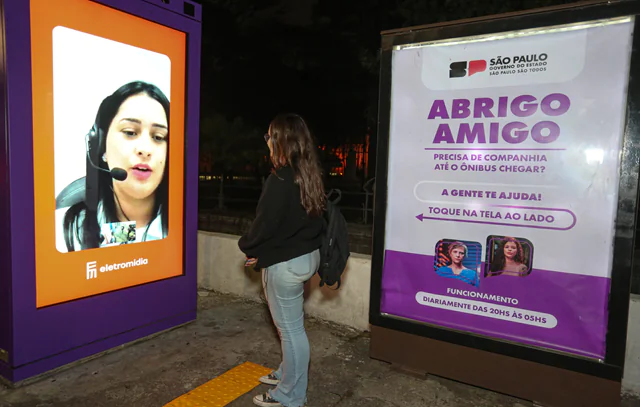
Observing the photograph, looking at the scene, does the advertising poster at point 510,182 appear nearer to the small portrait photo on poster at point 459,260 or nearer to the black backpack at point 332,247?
the small portrait photo on poster at point 459,260

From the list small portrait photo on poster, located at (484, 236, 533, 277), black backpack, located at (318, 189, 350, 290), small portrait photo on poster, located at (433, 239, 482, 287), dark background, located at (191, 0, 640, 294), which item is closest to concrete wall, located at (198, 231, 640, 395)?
small portrait photo on poster, located at (484, 236, 533, 277)

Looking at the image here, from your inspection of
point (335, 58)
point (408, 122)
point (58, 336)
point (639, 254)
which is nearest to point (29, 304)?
point (58, 336)

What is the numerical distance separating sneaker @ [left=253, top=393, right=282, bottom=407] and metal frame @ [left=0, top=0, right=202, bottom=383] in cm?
161

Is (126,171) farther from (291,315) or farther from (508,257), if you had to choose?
(508,257)

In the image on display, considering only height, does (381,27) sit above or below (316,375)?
above

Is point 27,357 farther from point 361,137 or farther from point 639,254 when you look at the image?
point 361,137

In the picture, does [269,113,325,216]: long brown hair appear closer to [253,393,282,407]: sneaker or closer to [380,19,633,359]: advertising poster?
[380,19,633,359]: advertising poster

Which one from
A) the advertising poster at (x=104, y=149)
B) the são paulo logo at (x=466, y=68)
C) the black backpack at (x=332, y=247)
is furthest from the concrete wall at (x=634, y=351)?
the advertising poster at (x=104, y=149)

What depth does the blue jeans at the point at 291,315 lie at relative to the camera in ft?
9.27

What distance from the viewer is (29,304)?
3289mm

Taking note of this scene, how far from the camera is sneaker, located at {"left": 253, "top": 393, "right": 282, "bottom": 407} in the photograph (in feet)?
9.96

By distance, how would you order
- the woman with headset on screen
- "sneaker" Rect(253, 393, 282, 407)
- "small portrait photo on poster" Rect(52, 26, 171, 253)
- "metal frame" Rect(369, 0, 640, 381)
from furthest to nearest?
the woman with headset on screen < "small portrait photo on poster" Rect(52, 26, 171, 253) < "sneaker" Rect(253, 393, 282, 407) < "metal frame" Rect(369, 0, 640, 381)

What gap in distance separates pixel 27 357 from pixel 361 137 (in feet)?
69.4

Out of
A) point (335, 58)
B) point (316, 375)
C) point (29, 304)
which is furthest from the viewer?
point (335, 58)
